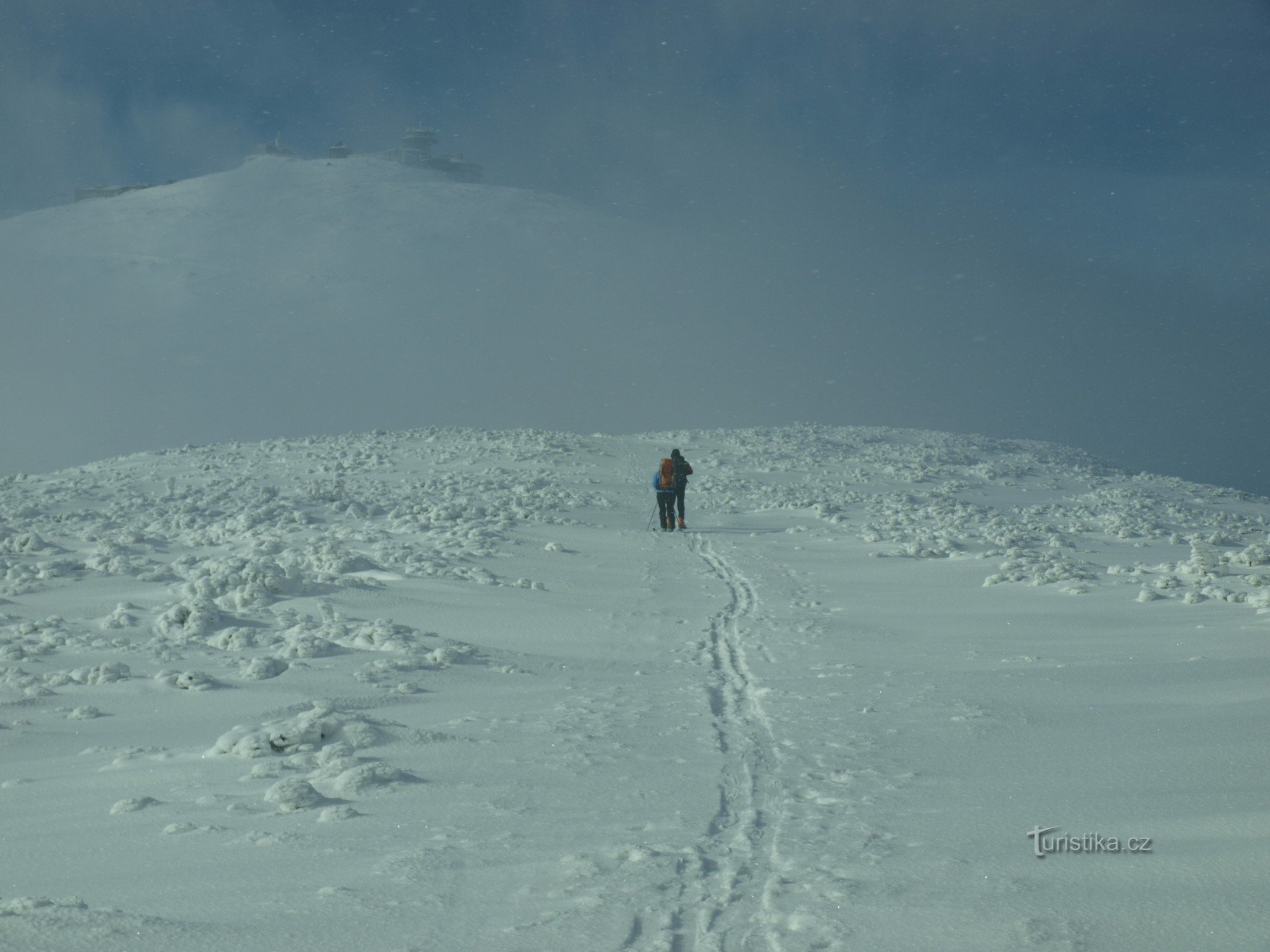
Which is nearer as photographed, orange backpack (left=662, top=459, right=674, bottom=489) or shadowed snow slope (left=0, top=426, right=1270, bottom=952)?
shadowed snow slope (left=0, top=426, right=1270, bottom=952)

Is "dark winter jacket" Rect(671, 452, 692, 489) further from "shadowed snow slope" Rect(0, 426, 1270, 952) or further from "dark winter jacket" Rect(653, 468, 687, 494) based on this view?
"shadowed snow slope" Rect(0, 426, 1270, 952)

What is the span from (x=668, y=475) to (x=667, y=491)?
0.32m

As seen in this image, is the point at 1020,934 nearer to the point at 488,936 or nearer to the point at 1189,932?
the point at 1189,932

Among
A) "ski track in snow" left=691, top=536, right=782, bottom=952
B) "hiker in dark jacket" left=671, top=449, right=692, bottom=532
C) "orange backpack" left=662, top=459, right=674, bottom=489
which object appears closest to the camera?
"ski track in snow" left=691, top=536, right=782, bottom=952

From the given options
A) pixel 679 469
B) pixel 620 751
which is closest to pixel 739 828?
pixel 620 751

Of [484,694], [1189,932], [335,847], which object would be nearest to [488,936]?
[335,847]

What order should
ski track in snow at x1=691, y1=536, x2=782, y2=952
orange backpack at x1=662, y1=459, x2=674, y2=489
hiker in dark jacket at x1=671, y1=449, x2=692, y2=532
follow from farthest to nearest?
1. hiker in dark jacket at x1=671, y1=449, x2=692, y2=532
2. orange backpack at x1=662, y1=459, x2=674, y2=489
3. ski track in snow at x1=691, y1=536, x2=782, y2=952

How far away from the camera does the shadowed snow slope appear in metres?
3.12

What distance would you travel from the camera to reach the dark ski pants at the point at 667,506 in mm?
17906

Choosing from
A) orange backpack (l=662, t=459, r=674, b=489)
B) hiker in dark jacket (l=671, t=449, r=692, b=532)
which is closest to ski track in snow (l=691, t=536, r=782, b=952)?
orange backpack (l=662, t=459, r=674, b=489)

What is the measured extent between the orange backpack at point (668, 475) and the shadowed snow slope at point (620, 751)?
4.67m

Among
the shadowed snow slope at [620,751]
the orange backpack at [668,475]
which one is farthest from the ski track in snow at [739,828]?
the orange backpack at [668,475]

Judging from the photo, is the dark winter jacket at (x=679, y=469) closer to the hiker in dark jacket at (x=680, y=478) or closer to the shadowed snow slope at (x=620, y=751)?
the hiker in dark jacket at (x=680, y=478)

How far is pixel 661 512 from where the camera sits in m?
17.8
